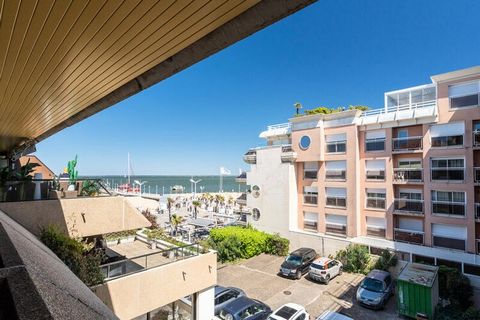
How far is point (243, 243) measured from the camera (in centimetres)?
2323

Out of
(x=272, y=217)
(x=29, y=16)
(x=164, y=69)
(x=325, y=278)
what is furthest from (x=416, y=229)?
(x=29, y=16)

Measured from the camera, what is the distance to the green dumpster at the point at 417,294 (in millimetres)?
13656

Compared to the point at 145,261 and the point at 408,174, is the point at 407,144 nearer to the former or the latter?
the point at 408,174

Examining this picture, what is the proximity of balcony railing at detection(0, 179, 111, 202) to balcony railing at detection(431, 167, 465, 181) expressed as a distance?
19048 mm

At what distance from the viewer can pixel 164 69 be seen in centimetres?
377

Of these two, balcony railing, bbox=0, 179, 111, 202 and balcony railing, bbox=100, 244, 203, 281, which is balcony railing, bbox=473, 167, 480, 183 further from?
balcony railing, bbox=0, 179, 111, 202

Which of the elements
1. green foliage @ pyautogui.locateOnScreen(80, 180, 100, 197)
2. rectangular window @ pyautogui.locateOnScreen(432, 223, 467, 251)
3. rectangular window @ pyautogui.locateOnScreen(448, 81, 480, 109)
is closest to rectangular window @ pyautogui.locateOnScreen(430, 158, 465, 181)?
rectangular window @ pyautogui.locateOnScreen(432, 223, 467, 251)

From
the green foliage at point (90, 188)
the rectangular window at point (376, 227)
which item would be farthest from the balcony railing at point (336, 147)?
the green foliage at point (90, 188)

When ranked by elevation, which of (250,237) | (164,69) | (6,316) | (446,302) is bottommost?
(446,302)

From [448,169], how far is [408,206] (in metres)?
3.41

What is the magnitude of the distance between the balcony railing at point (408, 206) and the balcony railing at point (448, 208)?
0.81 m

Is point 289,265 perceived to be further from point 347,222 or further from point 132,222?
point 132,222

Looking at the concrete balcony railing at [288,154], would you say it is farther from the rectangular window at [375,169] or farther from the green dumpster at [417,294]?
the green dumpster at [417,294]

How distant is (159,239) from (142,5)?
964 centimetres
